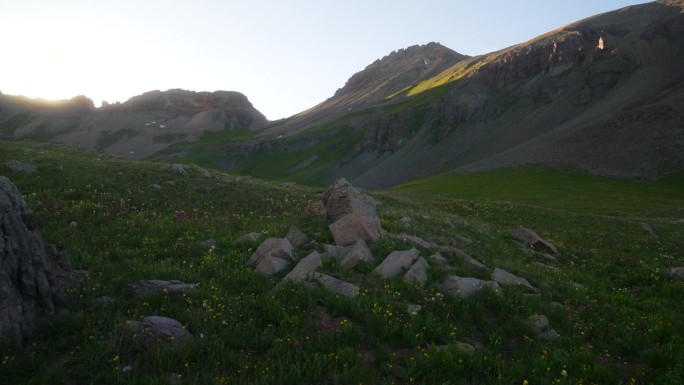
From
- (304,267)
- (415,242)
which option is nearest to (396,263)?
(304,267)

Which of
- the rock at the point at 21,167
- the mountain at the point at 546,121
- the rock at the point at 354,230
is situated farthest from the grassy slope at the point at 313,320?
the mountain at the point at 546,121

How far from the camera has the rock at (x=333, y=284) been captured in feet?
36.0

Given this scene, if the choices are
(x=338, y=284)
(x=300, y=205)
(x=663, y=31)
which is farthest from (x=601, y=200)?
(x=663, y=31)

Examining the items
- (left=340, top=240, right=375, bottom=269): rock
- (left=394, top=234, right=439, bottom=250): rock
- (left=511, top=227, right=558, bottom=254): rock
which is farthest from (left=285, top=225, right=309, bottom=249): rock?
(left=511, top=227, right=558, bottom=254): rock

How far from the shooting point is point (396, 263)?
13156 mm

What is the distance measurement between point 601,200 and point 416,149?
2733 inches

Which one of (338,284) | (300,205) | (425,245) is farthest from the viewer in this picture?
(300,205)

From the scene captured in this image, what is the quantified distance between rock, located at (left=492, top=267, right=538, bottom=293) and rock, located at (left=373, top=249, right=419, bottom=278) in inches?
99.4

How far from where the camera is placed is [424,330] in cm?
936

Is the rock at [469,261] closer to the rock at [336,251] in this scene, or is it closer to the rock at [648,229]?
the rock at [336,251]

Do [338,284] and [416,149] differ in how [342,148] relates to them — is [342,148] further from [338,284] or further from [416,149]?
[338,284]

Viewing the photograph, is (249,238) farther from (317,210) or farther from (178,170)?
(178,170)

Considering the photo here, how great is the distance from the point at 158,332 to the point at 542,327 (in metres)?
8.44

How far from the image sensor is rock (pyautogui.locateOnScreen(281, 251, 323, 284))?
11.6 m
